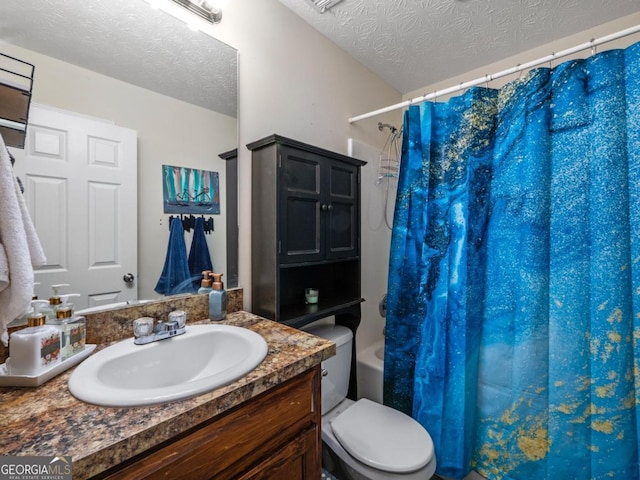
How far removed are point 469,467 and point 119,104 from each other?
2.12m

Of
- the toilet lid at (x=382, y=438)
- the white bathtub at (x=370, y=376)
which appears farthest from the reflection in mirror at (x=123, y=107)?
the white bathtub at (x=370, y=376)

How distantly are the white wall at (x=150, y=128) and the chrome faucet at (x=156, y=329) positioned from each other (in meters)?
0.15

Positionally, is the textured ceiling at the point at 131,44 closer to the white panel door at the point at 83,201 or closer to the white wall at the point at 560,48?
the white panel door at the point at 83,201

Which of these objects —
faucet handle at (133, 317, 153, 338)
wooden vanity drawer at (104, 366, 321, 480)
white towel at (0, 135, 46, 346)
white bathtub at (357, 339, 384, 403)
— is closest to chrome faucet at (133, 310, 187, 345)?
faucet handle at (133, 317, 153, 338)

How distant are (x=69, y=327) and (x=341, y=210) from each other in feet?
3.69

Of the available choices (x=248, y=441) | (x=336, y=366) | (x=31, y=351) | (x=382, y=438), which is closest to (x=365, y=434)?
(x=382, y=438)

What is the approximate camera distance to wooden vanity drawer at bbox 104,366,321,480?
1.82ft

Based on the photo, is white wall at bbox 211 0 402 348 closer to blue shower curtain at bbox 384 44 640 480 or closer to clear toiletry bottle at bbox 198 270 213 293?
clear toiletry bottle at bbox 198 270 213 293

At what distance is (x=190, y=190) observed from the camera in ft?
3.69

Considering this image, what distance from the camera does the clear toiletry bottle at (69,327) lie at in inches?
29.6

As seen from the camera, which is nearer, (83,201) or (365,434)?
(83,201)

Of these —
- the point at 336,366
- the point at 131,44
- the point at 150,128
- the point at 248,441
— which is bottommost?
the point at 336,366

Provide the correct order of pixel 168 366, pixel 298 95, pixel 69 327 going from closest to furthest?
pixel 69 327
pixel 168 366
pixel 298 95

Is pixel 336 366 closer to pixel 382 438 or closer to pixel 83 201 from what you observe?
pixel 382 438
